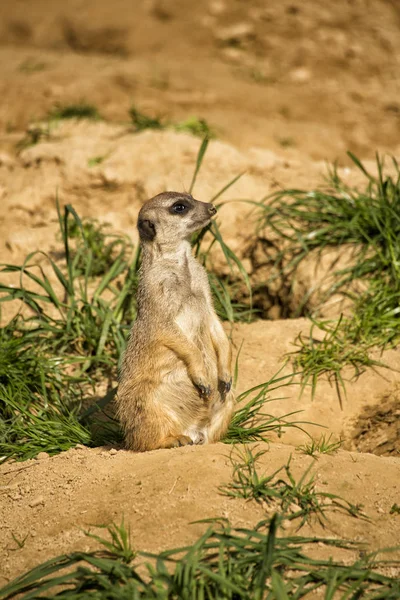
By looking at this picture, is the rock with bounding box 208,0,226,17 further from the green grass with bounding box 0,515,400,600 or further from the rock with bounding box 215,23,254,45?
the green grass with bounding box 0,515,400,600

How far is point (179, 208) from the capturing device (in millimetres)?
3680

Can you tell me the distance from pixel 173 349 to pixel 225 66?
5.54m

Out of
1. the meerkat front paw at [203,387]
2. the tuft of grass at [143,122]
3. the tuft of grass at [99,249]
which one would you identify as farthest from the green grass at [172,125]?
the meerkat front paw at [203,387]

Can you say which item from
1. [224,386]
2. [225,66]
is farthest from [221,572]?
[225,66]

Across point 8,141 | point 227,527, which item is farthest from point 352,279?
point 8,141

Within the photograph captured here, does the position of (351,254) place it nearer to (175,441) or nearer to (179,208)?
(179,208)

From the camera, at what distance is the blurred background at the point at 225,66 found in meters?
6.86

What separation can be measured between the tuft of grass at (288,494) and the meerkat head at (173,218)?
1.28 metres

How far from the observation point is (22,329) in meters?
4.52

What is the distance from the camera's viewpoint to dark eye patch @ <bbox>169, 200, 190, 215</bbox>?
3.68m

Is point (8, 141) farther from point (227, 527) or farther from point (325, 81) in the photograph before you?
point (227, 527)

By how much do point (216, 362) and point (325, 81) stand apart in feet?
17.1

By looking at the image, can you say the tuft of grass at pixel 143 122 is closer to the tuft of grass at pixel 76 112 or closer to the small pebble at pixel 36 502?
the tuft of grass at pixel 76 112

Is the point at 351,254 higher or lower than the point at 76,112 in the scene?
lower
